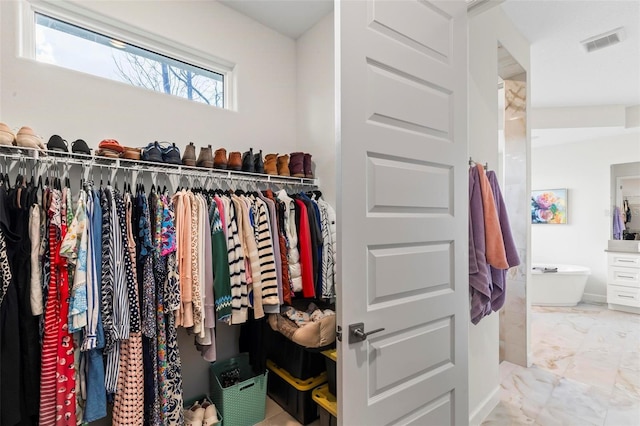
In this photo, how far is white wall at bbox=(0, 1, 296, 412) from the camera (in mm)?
1658

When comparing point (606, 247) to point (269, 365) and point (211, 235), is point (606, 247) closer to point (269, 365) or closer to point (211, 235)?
point (269, 365)

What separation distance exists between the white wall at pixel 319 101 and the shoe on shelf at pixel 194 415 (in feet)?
5.62

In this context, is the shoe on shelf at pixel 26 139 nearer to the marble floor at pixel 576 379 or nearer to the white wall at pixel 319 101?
the white wall at pixel 319 101

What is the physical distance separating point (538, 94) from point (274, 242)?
399 centimetres

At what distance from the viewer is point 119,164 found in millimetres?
1785

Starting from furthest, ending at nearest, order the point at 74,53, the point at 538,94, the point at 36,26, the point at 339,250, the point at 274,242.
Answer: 1. the point at 538,94
2. the point at 274,242
3. the point at 74,53
4. the point at 36,26
5. the point at 339,250

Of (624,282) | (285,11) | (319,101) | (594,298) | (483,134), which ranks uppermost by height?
(285,11)

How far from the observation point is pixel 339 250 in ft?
3.58

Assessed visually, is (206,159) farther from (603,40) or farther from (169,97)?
(603,40)

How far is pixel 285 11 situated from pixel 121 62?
1320 millimetres

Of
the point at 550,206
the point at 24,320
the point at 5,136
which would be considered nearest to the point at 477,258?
the point at 24,320

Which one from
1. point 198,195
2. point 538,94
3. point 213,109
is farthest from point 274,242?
point 538,94

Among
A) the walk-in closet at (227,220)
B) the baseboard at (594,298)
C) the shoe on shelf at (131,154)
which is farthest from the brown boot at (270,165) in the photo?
the baseboard at (594,298)

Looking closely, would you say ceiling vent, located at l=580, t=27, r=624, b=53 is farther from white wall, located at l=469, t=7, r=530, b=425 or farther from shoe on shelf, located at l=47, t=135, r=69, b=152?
shoe on shelf, located at l=47, t=135, r=69, b=152
